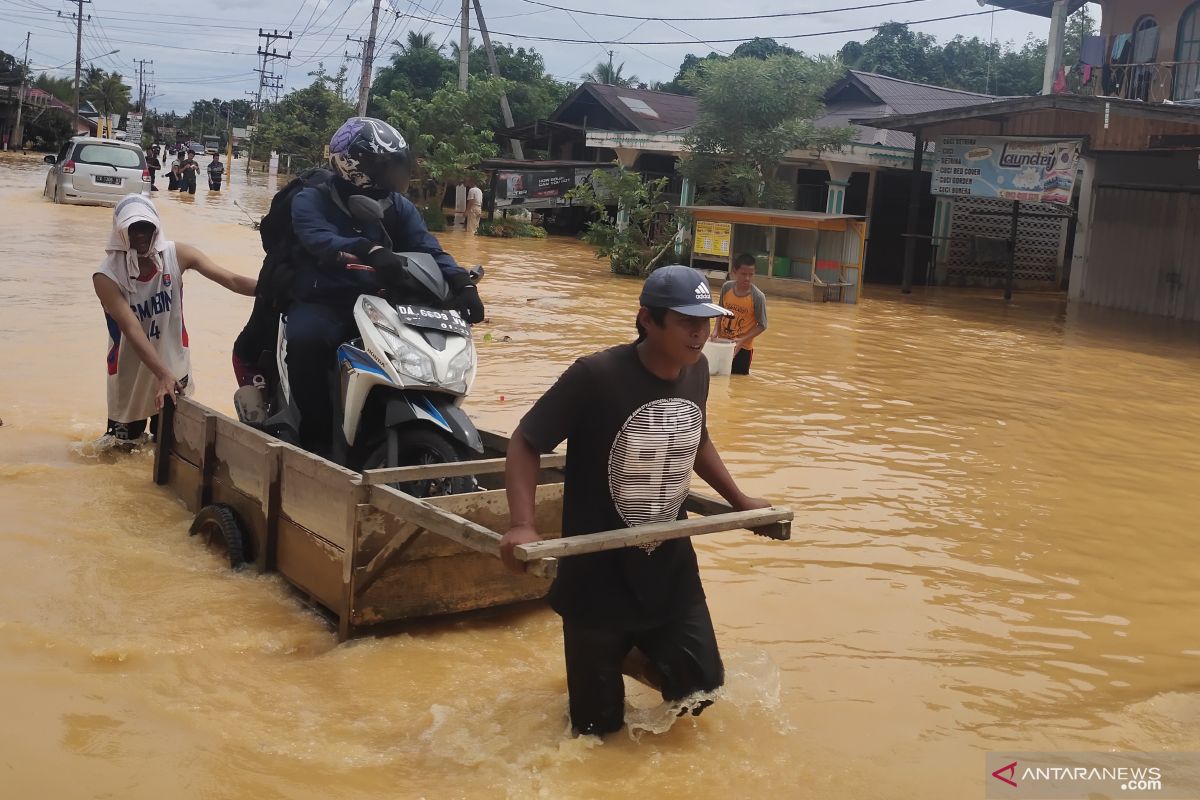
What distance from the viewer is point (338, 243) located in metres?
5.07

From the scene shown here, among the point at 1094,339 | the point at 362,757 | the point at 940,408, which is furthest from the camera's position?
the point at 1094,339

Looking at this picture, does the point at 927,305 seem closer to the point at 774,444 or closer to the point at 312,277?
the point at 774,444

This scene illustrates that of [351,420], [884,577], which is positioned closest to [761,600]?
[884,577]

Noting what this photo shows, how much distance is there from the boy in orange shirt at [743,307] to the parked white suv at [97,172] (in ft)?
62.1

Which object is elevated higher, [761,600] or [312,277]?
[312,277]

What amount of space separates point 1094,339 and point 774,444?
399 inches

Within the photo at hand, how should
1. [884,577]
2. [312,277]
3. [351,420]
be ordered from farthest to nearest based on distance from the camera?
1. [884,577]
2. [312,277]
3. [351,420]

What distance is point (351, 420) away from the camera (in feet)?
16.0

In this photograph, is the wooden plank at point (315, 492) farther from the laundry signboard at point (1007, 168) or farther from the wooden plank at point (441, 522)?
the laundry signboard at point (1007, 168)

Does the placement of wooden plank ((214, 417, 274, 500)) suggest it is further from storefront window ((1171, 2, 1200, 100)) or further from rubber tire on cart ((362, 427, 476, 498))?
storefront window ((1171, 2, 1200, 100))

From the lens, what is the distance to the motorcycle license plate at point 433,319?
4855 millimetres

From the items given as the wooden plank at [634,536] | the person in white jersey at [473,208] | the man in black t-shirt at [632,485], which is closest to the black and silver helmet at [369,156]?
the man in black t-shirt at [632,485]

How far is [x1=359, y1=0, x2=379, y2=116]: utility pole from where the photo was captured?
123ft

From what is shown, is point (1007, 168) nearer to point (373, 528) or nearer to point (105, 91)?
point (373, 528)
